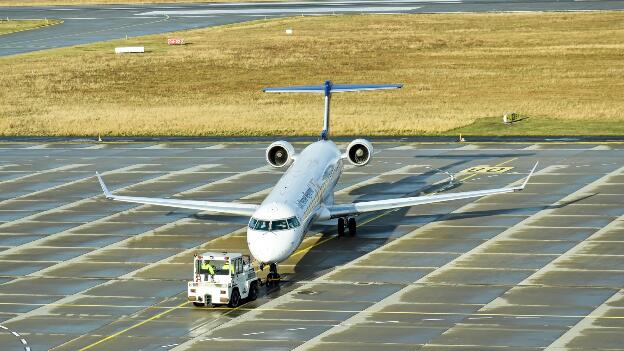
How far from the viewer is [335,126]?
10012 cm

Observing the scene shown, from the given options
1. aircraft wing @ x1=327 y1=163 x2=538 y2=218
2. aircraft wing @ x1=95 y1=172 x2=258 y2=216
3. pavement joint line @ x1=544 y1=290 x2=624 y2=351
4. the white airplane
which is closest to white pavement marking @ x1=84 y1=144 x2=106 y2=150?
the white airplane

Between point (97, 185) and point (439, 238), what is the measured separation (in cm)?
2549

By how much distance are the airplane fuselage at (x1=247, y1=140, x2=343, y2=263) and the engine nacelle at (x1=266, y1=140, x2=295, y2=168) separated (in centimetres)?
228

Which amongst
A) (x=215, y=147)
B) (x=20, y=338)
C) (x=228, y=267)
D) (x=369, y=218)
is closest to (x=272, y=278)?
(x=228, y=267)

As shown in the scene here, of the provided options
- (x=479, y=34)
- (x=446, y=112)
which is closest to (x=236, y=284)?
(x=446, y=112)

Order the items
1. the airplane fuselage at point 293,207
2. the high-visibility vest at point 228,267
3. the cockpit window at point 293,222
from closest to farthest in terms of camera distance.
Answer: the high-visibility vest at point 228,267
the airplane fuselage at point 293,207
the cockpit window at point 293,222

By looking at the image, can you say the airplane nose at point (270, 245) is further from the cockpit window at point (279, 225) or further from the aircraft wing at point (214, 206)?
the aircraft wing at point (214, 206)

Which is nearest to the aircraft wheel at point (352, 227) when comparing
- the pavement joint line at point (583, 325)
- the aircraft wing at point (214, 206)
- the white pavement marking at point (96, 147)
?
the aircraft wing at point (214, 206)

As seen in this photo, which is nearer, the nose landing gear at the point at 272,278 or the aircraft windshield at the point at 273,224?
the aircraft windshield at the point at 273,224

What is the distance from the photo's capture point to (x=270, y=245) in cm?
5091

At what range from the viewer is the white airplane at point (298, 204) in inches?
2021

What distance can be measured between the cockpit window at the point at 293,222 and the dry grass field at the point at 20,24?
138243mm

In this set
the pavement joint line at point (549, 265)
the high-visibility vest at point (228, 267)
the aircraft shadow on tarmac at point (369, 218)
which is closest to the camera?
the pavement joint line at point (549, 265)

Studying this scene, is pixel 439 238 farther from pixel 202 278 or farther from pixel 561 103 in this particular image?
pixel 561 103
